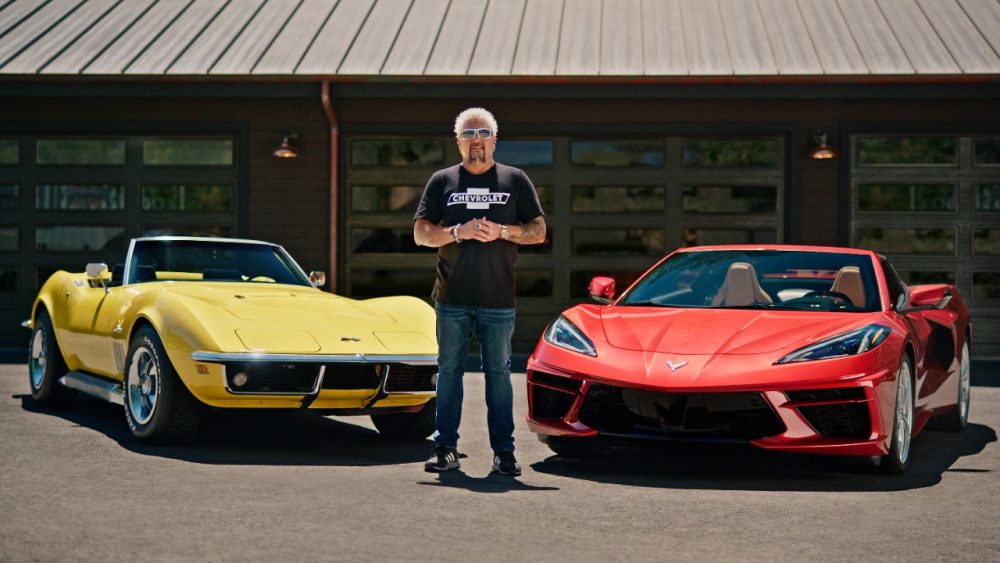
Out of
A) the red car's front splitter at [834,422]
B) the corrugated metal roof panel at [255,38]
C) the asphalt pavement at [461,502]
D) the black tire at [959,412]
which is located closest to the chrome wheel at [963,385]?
the black tire at [959,412]

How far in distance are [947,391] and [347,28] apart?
10.6m

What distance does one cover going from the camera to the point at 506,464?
6.50m

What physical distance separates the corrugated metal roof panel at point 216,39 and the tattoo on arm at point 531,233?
378 inches

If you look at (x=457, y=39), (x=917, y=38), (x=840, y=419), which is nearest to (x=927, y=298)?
(x=840, y=419)

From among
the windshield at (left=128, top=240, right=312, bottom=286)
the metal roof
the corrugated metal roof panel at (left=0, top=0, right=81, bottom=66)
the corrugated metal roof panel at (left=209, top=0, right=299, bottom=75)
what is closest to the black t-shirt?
the windshield at (left=128, top=240, right=312, bottom=286)

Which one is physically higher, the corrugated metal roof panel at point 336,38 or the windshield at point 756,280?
the corrugated metal roof panel at point 336,38

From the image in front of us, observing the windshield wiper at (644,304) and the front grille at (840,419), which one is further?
the windshield wiper at (644,304)

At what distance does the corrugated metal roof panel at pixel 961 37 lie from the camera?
14.5 m

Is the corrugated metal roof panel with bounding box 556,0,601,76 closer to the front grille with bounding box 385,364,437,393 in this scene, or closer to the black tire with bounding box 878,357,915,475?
the front grille with bounding box 385,364,437,393

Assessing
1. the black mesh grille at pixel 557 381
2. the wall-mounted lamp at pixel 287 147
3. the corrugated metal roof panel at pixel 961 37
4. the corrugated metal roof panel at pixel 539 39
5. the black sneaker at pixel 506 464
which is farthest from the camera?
the wall-mounted lamp at pixel 287 147

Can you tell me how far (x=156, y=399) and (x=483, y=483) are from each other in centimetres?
212

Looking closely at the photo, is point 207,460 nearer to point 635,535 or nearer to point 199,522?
point 199,522

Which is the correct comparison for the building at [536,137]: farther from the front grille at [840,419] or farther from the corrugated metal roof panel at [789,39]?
the front grille at [840,419]

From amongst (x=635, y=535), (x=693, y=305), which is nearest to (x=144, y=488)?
(x=635, y=535)
